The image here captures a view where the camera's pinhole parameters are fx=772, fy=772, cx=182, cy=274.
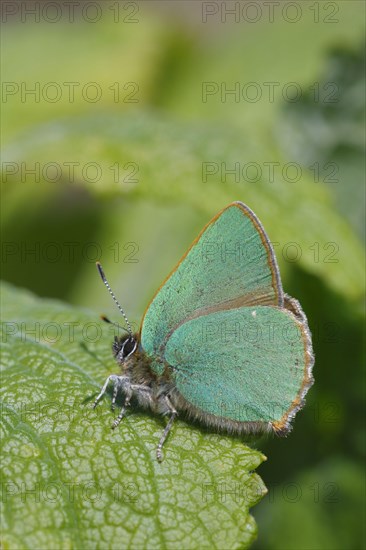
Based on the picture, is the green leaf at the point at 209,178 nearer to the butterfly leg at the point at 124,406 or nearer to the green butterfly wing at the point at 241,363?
the green butterfly wing at the point at 241,363

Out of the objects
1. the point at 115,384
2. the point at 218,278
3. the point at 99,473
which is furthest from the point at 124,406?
the point at 218,278

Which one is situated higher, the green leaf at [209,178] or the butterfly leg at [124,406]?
the green leaf at [209,178]

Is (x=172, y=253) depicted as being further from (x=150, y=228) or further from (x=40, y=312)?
(x=40, y=312)

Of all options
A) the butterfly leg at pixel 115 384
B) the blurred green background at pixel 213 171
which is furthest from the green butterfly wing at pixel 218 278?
the blurred green background at pixel 213 171

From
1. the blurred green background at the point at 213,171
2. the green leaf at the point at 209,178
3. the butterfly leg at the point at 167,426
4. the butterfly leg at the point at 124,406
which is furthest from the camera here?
the blurred green background at the point at 213,171

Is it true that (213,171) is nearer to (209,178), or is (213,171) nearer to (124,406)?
(209,178)

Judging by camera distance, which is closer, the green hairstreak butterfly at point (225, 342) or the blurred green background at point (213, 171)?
the green hairstreak butterfly at point (225, 342)

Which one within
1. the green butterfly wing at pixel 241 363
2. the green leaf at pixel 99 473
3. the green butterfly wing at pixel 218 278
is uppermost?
the green butterfly wing at pixel 218 278

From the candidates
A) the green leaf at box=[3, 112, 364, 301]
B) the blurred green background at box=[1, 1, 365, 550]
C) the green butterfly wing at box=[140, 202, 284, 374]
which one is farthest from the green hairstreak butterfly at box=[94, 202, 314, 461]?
the green leaf at box=[3, 112, 364, 301]
